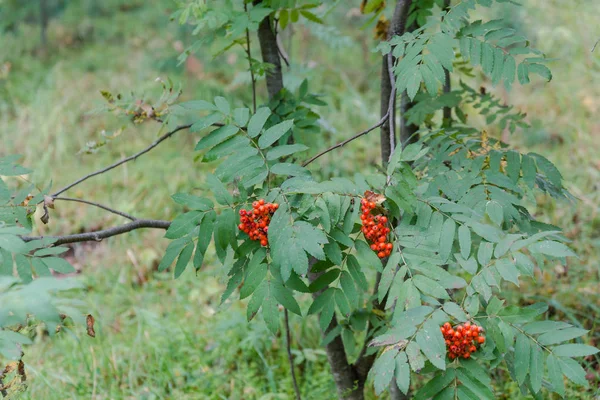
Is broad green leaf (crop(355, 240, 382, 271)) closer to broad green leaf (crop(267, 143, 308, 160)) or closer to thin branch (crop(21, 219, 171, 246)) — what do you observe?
broad green leaf (crop(267, 143, 308, 160))

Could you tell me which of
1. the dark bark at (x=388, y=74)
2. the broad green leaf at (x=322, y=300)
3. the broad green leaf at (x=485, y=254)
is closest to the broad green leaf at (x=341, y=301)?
the broad green leaf at (x=322, y=300)

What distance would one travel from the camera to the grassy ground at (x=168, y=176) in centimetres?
267

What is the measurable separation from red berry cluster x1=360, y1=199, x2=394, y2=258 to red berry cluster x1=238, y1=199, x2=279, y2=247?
0.21 m

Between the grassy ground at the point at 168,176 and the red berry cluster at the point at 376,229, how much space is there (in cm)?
82

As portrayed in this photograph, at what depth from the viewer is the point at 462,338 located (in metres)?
1.16

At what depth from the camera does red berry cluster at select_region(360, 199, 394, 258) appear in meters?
1.26

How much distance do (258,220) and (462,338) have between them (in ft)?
1.79

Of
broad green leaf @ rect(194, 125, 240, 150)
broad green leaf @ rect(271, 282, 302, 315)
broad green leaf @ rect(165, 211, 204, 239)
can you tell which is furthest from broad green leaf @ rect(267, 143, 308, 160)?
broad green leaf @ rect(271, 282, 302, 315)

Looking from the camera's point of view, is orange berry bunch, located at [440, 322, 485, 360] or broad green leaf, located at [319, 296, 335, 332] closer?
orange berry bunch, located at [440, 322, 485, 360]

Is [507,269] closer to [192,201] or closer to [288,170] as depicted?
[288,170]

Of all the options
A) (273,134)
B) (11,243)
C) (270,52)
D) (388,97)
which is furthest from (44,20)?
(11,243)

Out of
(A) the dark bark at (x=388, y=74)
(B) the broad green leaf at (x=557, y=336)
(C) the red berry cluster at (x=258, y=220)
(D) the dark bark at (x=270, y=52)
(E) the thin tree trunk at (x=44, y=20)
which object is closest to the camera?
(B) the broad green leaf at (x=557, y=336)

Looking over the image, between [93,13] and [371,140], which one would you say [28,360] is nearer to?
[371,140]

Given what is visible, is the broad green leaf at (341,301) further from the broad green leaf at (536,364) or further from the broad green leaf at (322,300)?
the broad green leaf at (536,364)
